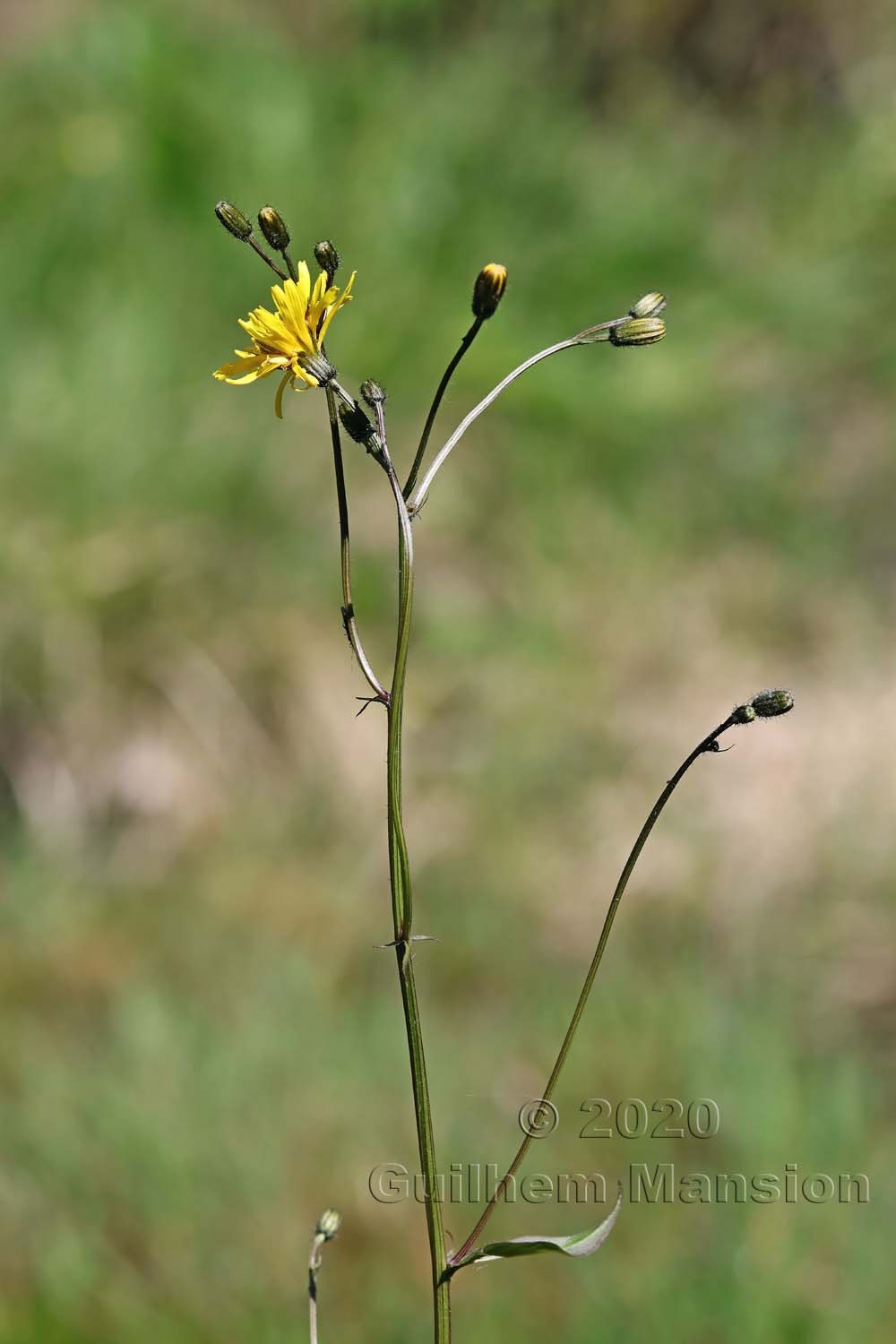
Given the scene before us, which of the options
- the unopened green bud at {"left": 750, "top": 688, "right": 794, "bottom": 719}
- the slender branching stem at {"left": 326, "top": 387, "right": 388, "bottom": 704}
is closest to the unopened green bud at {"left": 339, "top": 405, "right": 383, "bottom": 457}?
the slender branching stem at {"left": 326, "top": 387, "right": 388, "bottom": 704}

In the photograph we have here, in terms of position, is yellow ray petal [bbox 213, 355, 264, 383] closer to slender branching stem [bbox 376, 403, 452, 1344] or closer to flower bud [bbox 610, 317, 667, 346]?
slender branching stem [bbox 376, 403, 452, 1344]

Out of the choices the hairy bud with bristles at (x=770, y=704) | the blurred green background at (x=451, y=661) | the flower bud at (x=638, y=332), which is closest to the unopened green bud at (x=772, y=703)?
the hairy bud with bristles at (x=770, y=704)

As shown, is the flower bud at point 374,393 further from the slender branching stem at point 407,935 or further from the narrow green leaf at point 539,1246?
the narrow green leaf at point 539,1246

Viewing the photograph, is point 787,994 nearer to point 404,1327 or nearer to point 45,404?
point 404,1327

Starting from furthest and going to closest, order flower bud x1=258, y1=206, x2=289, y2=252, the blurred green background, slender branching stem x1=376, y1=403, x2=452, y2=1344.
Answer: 1. the blurred green background
2. flower bud x1=258, y1=206, x2=289, y2=252
3. slender branching stem x1=376, y1=403, x2=452, y2=1344

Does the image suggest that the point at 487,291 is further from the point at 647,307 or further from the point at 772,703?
the point at 772,703

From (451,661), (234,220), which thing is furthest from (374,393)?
(451,661)
